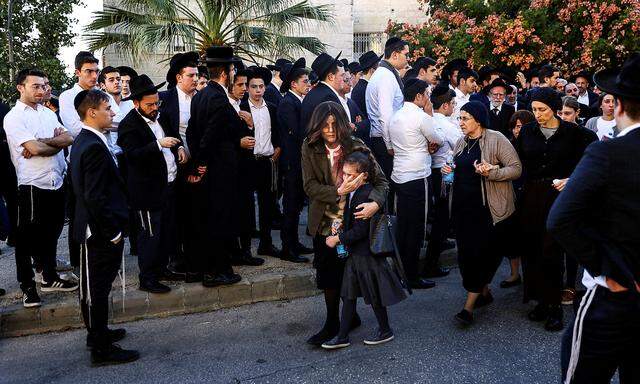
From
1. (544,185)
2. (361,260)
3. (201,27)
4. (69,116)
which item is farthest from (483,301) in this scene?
(201,27)

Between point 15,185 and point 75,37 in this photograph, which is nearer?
point 15,185

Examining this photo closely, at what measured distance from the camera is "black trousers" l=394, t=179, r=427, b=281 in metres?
5.63

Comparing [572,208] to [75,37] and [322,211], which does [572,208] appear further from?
[75,37]

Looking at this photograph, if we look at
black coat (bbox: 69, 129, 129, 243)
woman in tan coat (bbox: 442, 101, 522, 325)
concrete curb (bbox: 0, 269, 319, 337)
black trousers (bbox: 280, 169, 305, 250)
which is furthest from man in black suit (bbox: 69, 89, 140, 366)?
woman in tan coat (bbox: 442, 101, 522, 325)

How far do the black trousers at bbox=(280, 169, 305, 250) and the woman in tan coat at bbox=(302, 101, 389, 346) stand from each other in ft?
5.43

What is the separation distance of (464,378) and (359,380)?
2.35 feet

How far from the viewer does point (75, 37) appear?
15.0 meters

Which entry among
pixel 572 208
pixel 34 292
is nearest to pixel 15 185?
pixel 34 292

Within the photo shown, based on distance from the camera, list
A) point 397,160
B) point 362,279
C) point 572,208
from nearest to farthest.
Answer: point 572,208
point 362,279
point 397,160

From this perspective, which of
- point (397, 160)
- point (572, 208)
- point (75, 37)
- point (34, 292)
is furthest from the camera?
point (75, 37)

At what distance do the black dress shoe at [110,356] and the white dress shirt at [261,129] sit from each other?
281cm

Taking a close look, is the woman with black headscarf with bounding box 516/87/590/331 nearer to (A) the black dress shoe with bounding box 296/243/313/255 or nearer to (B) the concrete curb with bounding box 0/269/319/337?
(B) the concrete curb with bounding box 0/269/319/337

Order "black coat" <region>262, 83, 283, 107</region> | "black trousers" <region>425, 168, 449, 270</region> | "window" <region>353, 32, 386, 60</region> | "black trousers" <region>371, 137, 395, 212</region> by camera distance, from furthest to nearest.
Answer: "window" <region>353, 32, 386, 60</region>, "black coat" <region>262, 83, 283, 107</region>, "black trousers" <region>371, 137, 395, 212</region>, "black trousers" <region>425, 168, 449, 270</region>

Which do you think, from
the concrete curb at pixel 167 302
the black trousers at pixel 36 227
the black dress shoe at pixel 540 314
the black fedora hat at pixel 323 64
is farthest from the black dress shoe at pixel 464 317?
the black trousers at pixel 36 227
